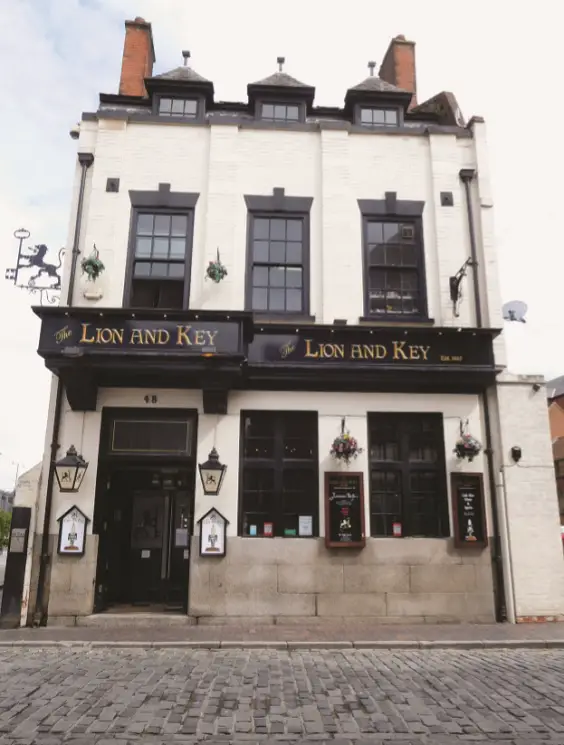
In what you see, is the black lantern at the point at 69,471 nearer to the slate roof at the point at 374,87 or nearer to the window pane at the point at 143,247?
the window pane at the point at 143,247

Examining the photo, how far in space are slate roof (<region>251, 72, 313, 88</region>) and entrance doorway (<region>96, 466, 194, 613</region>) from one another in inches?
349

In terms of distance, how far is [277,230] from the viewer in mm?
12156

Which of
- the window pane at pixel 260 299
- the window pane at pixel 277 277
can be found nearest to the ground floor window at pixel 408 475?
the window pane at pixel 260 299

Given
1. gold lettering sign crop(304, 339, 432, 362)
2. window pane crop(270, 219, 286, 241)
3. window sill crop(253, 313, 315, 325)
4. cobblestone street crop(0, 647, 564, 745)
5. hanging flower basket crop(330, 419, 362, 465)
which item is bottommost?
cobblestone street crop(0, 647, 564, 745)

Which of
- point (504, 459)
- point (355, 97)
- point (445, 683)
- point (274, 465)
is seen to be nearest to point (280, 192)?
point (355, 97)

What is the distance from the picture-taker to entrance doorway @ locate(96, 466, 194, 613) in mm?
10930

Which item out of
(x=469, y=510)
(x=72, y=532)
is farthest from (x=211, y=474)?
(x=469, y=510)

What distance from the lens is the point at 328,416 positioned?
11.1 metres

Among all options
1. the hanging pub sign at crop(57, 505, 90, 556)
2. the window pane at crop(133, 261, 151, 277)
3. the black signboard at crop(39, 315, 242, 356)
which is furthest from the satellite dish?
the hanging pub sign at crop(57, 505, 90, 556)

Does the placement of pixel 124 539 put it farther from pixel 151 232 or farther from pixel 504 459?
pixel 504 459

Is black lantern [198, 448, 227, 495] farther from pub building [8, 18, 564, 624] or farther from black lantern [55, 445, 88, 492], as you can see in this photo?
black lantern [55, 445, 88, 492]

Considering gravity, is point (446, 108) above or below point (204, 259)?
above

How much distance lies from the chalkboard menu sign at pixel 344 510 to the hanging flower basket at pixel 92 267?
584cm

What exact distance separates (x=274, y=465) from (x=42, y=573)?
4.55 m
